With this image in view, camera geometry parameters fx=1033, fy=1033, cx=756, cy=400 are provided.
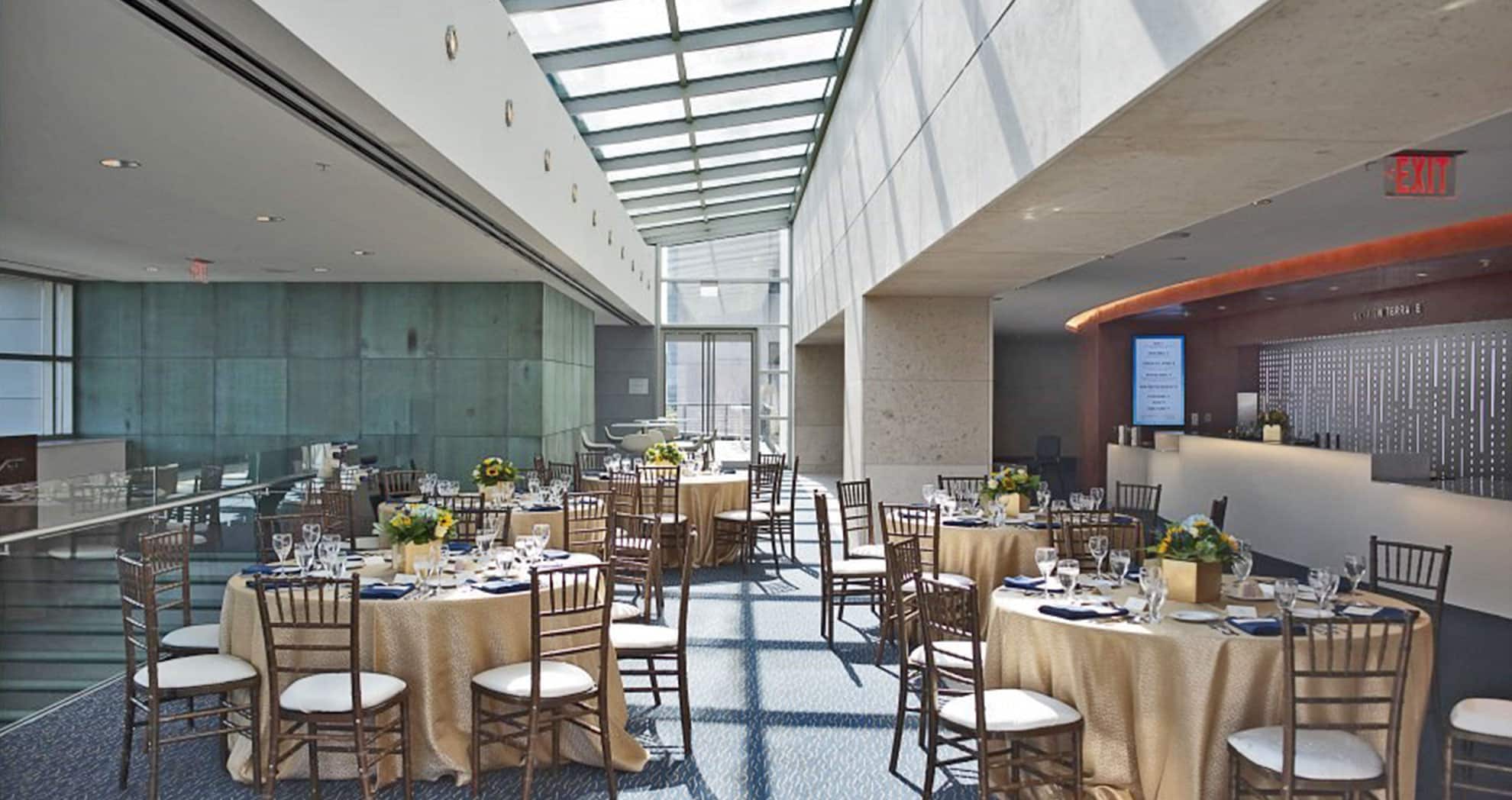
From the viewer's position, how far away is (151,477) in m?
6.67

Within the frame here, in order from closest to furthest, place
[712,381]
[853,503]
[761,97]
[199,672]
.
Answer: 1. [199,672]
2. [853,503]
3. [761,97]
4. [712,381]

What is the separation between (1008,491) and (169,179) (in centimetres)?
575

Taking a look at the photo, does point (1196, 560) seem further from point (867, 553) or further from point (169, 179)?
point (169, 179)

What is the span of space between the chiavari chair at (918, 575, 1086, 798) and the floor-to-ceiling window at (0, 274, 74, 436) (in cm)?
1172

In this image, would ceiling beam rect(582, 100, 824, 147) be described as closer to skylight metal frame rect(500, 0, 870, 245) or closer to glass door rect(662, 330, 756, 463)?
skylight metal frame rect(500, 0, 870, 245)

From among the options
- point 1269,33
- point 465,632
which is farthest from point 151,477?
point 1269,33

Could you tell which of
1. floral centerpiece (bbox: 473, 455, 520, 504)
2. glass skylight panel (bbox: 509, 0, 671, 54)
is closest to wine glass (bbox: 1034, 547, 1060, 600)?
floral centerpiece (bbox: 473, 455, 520, 504)

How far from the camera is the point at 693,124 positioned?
11.1 metres

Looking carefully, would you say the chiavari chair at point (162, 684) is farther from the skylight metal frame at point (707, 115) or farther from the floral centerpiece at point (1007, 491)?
the skylight metal frame at point (707, 115)

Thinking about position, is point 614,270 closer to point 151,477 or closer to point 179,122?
point 151,477

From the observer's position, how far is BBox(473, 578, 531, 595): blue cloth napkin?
444 cm

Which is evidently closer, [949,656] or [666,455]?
[949,656]

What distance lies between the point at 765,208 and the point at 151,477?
12337 millimetres

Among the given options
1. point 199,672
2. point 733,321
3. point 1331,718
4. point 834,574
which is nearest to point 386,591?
point 199,672
